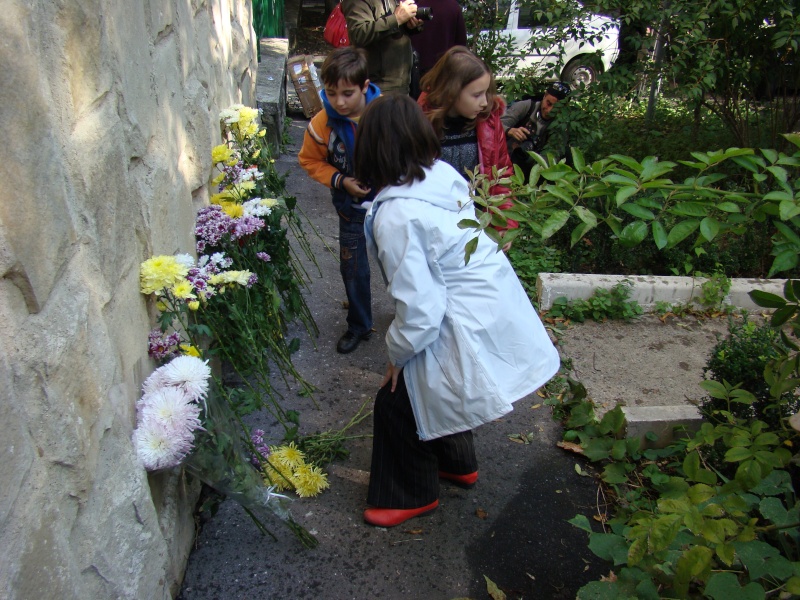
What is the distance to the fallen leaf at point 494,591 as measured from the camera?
230 cm

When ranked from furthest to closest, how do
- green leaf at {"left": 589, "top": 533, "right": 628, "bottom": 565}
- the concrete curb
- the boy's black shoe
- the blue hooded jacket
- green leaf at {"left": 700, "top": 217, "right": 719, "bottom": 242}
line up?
the concrete curb
the boy's black shoe
the blue hooded jacket
green leaf at {"left": 589, "top": 533, "right": 628, "bottom": 565}
green leaf at {"left": 700, "top": 217, "right": 719, "bottom": 242}

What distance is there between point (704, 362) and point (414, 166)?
8.09 ft

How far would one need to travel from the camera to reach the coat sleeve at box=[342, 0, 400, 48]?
4277mm

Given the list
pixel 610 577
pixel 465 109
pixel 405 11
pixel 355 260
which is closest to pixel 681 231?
pixel 610 577

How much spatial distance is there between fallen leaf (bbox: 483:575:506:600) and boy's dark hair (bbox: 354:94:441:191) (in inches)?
56.6

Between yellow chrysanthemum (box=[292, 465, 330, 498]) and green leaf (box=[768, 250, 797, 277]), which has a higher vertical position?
green leaf (box=[768, 250, 797, 277])

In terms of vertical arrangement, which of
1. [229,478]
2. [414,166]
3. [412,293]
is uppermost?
[414,166]

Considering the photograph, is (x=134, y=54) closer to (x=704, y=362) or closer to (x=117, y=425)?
(x=117, y=425)

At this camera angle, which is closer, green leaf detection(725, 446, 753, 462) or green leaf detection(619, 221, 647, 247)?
green leaf detection(619, 221, 647, 247)

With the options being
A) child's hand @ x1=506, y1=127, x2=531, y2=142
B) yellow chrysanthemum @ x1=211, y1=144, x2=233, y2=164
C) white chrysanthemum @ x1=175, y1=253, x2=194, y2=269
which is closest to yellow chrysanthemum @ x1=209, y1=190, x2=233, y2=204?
yellow chrysanthemum @ x1=211, y1=144, x2=233, y2=164

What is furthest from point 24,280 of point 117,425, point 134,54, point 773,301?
point 773,301

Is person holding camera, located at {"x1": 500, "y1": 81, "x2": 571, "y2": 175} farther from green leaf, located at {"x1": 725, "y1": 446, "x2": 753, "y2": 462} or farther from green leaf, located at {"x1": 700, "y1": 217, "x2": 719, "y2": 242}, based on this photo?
green leaf, located at {"x1": 700, "y1": 217, "x2": 719, "y2": 242}

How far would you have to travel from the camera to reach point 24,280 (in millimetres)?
1234

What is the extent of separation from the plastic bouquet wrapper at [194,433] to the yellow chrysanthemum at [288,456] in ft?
1.34
